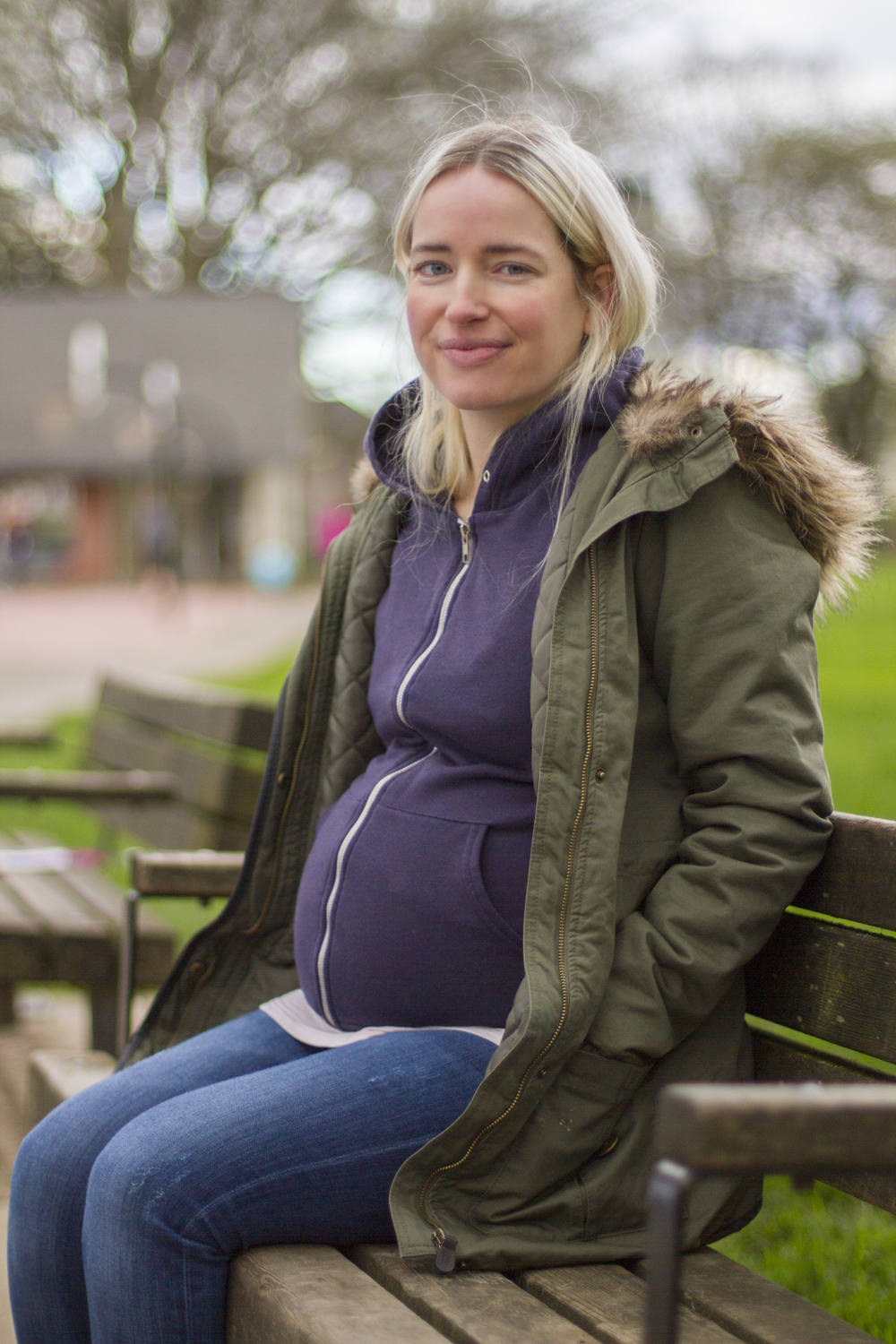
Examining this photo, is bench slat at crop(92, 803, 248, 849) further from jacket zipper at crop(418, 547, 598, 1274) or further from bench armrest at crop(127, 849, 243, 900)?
jacket zipper at crop(418, 547, 598, 1274)

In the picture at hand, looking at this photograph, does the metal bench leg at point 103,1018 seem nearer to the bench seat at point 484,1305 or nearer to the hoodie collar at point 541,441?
the bench seat at point 484,1305

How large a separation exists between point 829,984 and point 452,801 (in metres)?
0.54

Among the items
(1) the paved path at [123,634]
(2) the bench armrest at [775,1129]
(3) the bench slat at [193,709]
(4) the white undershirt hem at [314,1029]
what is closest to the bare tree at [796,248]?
(1) the paved path at [123,634]

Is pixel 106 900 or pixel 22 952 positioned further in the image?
pixel 106 900

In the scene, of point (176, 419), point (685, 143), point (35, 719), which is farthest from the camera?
point (176, 419)

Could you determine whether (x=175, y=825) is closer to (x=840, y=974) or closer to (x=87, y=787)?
(x=87, y=787)

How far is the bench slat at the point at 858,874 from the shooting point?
1.78 meters

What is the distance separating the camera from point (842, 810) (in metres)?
5.48

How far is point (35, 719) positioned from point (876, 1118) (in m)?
8.97

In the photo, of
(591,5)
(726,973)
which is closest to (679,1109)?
(726,973)

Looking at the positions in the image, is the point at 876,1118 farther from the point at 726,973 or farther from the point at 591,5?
the point at 591,5

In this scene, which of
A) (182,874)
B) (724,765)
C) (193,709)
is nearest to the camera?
(724,765)

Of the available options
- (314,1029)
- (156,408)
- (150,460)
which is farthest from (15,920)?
(150,460)

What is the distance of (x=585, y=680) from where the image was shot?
5.74 feet
